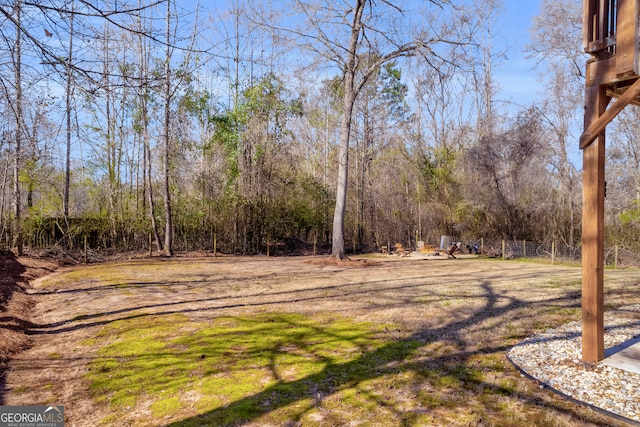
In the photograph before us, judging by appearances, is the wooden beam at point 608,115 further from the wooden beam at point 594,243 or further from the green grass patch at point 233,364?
the green grass patch at point 233,364

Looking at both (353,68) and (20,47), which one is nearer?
(20,47)

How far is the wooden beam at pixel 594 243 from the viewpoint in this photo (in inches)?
138

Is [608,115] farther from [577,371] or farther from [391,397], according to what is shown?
[391,397]

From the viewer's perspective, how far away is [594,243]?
3.53 metres

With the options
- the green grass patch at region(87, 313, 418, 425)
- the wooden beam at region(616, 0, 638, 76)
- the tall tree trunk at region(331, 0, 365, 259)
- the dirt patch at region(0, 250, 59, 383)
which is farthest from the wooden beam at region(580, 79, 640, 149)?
the tall tree trunk at region(331, 0, 365, 259)

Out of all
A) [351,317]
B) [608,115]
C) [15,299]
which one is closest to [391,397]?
[351,317]

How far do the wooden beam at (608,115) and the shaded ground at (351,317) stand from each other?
7.24 ft

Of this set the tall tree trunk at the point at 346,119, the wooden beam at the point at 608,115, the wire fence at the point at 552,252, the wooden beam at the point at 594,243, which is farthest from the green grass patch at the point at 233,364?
the wire fence at the point at 552,252

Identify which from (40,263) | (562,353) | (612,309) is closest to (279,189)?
(40,263)

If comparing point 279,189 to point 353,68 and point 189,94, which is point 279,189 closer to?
point 189,94

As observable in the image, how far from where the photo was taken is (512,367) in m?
3.56

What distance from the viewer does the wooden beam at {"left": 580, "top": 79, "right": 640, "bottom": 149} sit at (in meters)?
3.28

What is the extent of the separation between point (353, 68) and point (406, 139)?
31.5ft

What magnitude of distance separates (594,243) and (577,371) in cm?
113
